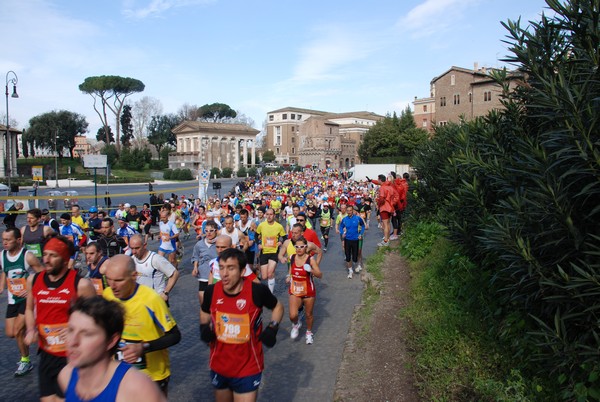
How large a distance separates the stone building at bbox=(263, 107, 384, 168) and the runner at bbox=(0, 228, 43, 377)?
104 m

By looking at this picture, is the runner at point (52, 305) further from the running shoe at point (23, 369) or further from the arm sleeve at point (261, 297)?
the running shoe at point (23, 369)

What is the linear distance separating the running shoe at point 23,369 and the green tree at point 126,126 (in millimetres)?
95176

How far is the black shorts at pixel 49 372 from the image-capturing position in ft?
13.9

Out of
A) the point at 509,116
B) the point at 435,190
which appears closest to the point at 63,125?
the point at 435,190

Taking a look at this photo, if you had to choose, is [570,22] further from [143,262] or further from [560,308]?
[143,262]

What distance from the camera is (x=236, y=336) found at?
390cm

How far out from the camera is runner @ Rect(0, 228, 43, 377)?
19.2 ft

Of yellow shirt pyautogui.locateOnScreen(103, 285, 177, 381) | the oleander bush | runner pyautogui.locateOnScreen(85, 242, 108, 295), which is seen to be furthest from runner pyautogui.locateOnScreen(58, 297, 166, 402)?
runner pyautogui.locateOnScreen(85, 242, 108, 295)

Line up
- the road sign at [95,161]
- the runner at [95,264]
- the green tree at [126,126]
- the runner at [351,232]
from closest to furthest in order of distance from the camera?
1. the runner at [95,264]
2. the runner at [351,232]
3. the road sign at [95,161]
4. the green tree at [126,126]

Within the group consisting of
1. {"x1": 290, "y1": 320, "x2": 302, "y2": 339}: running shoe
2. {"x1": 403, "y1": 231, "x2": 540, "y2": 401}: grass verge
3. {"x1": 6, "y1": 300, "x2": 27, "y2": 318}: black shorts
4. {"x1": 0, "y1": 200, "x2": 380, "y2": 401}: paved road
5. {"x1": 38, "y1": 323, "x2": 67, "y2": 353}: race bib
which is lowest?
{"x1": 0, "y1": 200, "x2": 380, "y2": 401}: paved road

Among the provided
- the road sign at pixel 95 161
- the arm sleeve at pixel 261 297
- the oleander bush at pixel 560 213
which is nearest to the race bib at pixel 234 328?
the arm sleeve at pixel 261 297

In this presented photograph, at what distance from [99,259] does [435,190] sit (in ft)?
31.4

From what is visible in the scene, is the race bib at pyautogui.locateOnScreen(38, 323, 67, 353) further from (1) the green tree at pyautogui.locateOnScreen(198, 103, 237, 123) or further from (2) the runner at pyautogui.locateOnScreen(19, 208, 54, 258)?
(1) the green tree at pyautogui.locateOnScreen(198, 103, 237, 123)

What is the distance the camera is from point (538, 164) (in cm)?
375
